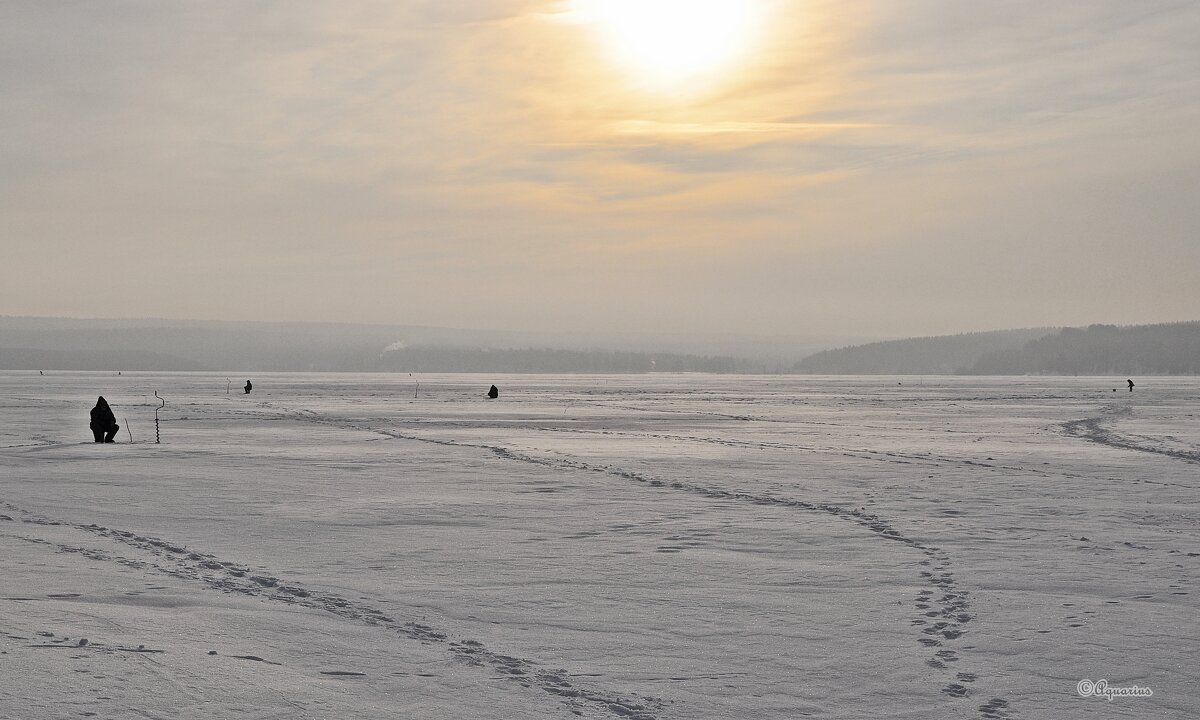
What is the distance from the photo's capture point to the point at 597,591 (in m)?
9.47

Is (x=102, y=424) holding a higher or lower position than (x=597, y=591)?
higher

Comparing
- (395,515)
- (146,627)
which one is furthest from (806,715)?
(395,515)

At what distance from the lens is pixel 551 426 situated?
1516 inches

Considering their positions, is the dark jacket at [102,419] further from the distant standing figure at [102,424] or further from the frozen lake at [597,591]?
the frozen lake at [597,591]

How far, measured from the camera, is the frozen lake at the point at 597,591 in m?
6.43

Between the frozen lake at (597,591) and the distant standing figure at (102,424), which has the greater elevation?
the distant standing figure at (102,424)

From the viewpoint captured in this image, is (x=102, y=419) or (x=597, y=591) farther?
(x=102, y=419)

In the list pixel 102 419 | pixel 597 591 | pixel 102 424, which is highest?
pixel 102 419

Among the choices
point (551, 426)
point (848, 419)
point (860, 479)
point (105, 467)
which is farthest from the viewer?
point (848, 419)

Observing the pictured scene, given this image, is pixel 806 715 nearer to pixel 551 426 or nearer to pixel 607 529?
pixel 607 529

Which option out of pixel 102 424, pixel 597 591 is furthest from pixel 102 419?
pixel 597 591

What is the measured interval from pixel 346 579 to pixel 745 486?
9589 millimetres

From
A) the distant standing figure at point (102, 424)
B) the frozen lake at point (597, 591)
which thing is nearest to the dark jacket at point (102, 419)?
the distant standing figure at point (102, 424)

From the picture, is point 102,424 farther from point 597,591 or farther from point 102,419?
point 597,591
